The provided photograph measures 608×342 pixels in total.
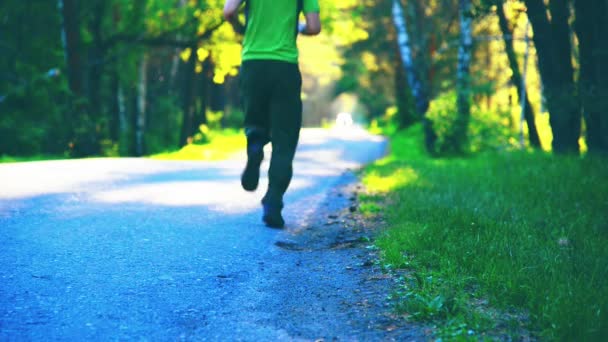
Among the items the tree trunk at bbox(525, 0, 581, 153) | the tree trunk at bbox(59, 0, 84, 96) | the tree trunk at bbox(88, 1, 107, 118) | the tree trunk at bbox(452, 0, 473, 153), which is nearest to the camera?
the tree trunk at bbox(525, 0, 581, 153)

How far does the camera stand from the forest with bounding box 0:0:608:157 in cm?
951

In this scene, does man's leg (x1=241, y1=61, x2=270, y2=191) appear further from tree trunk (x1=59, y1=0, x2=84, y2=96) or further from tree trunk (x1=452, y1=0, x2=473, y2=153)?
tree trunk (x1=59, y1=0, x2=84, y2=96)

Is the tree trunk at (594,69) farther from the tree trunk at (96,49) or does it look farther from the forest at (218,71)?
the tree trunk at (96,49)

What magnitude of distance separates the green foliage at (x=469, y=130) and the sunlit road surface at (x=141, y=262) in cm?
823

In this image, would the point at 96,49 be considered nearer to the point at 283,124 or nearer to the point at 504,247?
the point at 283,124

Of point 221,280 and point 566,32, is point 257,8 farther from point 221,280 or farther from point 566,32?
point 566,32

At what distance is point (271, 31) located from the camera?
5.23m

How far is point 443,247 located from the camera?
14.6 ft

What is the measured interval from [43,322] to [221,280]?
113 centimetres

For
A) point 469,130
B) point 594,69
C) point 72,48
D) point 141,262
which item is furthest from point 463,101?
point 141,262

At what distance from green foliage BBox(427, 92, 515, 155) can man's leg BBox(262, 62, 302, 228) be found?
1006 centimetres

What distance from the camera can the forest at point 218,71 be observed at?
31.2 feet

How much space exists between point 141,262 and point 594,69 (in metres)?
7.57

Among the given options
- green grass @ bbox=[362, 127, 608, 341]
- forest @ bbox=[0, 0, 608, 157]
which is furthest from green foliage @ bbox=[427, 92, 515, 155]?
green grass @ bbox=[362, 127, 608, 341]
